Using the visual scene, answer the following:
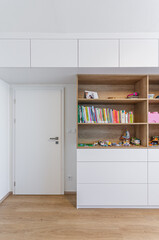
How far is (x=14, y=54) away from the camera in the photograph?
219 centimetres

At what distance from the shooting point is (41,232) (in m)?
1.92

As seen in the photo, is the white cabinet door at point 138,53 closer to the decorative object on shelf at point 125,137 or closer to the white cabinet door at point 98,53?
the white cabinet door at point 98,53

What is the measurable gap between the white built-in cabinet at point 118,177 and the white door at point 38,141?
732mm

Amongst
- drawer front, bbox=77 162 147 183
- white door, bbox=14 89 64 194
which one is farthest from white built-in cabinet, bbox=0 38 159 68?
drawer front, bbox=77 162 147 183

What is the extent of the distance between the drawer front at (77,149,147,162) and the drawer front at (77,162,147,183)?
7cm

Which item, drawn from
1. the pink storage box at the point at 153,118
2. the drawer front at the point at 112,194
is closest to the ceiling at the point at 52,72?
the pink storage box at the point at 153,118

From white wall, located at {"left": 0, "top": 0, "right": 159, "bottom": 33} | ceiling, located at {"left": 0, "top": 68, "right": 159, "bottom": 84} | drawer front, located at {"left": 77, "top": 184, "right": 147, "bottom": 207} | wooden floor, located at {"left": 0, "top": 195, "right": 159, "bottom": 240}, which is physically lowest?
wooden floor, located at {"left": 0, "top": 195, "right": 159, "bottom": 240}

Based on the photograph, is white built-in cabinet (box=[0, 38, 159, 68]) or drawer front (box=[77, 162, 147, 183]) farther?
drawer front (box=[77, 162, 147, 183])

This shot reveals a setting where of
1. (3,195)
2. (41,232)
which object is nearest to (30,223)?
(41,232)

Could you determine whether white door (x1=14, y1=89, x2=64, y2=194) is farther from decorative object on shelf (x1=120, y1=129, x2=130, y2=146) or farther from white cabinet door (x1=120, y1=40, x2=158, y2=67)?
white cabinet door (x1=120, y1=40, x2=158, y2=67)

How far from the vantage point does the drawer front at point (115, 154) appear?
241cm

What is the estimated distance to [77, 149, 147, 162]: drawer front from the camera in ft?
7.91

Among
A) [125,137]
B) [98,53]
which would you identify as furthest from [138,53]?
[125,137]

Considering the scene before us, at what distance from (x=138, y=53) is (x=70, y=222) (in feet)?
7.98
